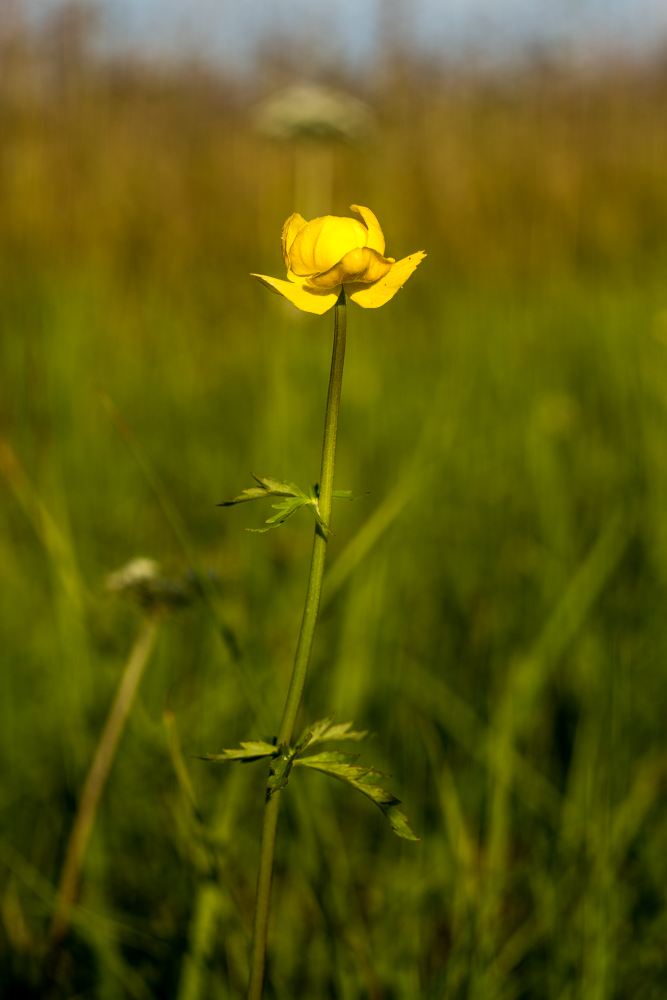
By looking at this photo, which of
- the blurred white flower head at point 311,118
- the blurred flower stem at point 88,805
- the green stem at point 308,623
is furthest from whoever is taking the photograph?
the blurred white flower head at point 311,118

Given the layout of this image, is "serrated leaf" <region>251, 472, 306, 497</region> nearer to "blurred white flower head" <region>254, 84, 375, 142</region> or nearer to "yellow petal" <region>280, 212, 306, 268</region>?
"yellow petal" <region>280, 212, 306, 268</region>

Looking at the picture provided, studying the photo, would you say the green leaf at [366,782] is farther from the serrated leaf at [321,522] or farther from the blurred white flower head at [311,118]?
the blurred white flower head at [311,118]

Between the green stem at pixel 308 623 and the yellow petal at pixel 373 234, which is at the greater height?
the yellow petal at pixel 373 234

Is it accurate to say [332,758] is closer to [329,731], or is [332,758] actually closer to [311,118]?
[329,731]

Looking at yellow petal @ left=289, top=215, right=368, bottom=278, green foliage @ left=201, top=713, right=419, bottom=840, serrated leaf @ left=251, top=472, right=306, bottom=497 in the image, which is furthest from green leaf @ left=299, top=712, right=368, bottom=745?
yellow petal @ left=289, top=215, right=368, bottom=278

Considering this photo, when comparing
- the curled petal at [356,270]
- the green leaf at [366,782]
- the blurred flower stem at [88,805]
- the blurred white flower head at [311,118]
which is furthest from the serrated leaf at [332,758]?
the blurred white flower head at [311,118]

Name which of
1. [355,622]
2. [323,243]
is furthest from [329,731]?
[355,622]

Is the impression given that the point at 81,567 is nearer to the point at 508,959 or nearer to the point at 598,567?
the point at 598,567

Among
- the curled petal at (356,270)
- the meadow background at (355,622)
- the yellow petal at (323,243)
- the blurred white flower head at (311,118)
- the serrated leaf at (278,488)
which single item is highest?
the blurred white flower head at (311,118)
